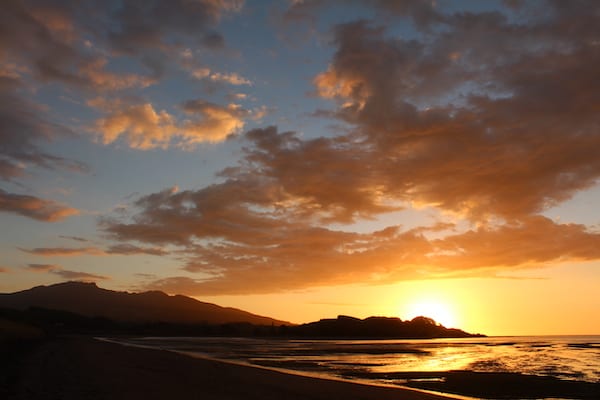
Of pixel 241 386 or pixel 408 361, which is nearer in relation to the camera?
pixel 241 386

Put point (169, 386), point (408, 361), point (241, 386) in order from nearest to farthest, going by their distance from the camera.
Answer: point (169, 386) → point (241, 386) → point (408, 361)

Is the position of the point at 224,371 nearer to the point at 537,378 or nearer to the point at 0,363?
the point at 0,363

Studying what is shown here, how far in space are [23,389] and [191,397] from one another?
7.36 metres

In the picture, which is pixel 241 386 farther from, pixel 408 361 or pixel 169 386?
pixel 408 361

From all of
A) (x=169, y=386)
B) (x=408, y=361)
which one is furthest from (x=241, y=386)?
(x=408, y=361)

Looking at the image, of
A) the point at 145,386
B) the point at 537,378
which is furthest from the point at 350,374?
the point at 145,386

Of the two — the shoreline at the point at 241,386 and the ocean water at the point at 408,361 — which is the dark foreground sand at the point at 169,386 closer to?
the shoreline at the point at 241,386

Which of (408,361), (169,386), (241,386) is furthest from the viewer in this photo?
(408,361)

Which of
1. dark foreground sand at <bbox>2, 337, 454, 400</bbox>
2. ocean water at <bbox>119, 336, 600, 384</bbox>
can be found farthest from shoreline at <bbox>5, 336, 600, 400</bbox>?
ocean water at <bbox>119, 336, 600, 384</bbox>

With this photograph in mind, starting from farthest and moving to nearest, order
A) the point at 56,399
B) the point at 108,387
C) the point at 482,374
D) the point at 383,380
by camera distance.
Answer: the point at 482,374 → the point at 383,380 → the point at 108,387 → the point at 56,399

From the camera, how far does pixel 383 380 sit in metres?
35.2

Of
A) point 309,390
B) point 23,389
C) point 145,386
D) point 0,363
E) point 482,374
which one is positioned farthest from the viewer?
point 482,374

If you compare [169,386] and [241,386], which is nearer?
[169,386]

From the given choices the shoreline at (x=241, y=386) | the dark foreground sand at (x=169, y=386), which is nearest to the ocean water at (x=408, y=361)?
the shoreline at (x=241, y=386)
